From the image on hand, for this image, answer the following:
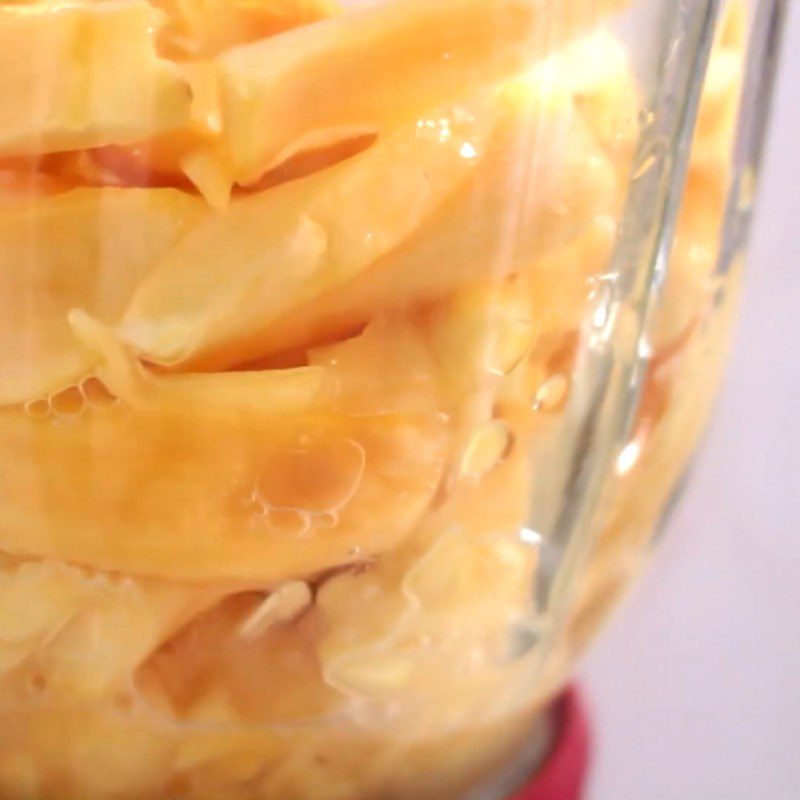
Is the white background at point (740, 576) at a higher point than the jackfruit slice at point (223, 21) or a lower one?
lower

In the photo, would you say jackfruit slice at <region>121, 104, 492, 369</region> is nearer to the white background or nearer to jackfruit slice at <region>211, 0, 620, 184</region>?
jackfruit slice at <region>211, 0, 620, 184</region>

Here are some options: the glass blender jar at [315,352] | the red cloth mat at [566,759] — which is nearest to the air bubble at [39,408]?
the glass blender jar at [315,352]

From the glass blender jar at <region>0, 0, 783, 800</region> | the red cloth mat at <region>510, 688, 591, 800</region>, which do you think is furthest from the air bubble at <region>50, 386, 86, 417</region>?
the red cloth mat at <region>510, 688, 591, 800</region>

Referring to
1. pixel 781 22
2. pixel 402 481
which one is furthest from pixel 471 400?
pixel 781 22

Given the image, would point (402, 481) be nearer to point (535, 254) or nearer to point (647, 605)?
point (535, 254)

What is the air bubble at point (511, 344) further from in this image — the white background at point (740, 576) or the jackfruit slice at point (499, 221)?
the white background at point (740, 576)

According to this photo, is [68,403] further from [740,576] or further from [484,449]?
[740,576]
